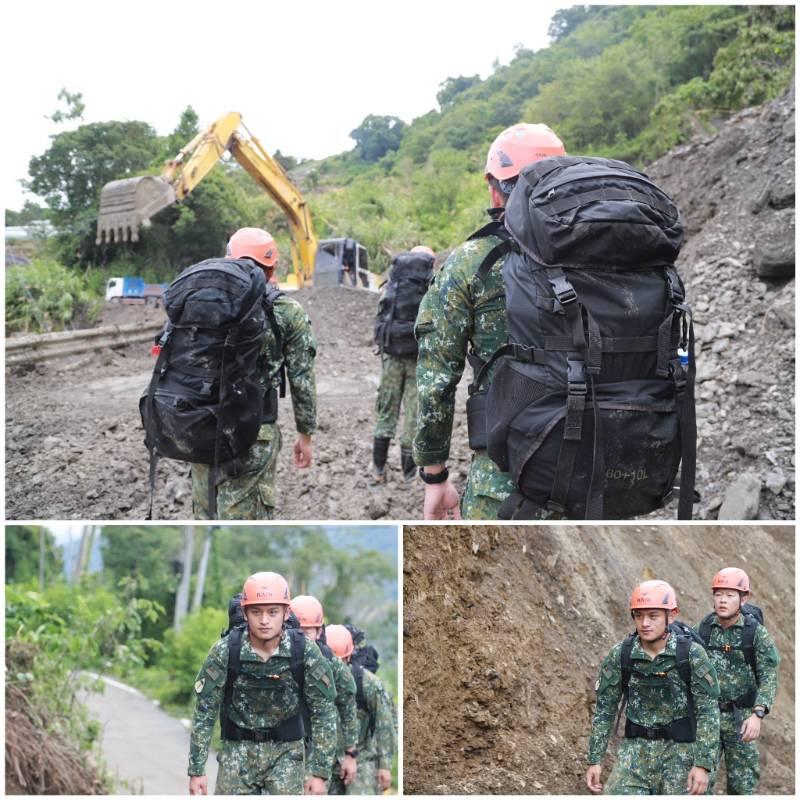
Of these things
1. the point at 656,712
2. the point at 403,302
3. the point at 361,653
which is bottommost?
the point at 361,653

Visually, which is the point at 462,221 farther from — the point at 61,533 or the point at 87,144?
the point at 61,533

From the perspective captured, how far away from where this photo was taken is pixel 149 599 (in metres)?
14.7

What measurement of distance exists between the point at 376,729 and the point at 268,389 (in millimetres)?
2856

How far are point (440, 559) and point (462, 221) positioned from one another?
24024 mm

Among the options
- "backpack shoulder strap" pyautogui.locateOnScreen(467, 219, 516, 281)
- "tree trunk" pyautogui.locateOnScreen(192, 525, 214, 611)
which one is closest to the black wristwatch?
"backpack shoulder strap" pyautogui.locateOnScreen(467, 219, 516, 281)

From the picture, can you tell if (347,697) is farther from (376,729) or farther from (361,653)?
(361,653)

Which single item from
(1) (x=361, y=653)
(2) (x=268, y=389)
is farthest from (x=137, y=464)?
(2) (x=268, y=389)

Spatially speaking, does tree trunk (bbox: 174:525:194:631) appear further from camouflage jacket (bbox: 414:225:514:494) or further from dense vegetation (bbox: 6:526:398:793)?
camouflage jacket (bbox: 414:225:514:494)

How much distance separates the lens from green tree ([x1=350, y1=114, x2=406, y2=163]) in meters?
36.6

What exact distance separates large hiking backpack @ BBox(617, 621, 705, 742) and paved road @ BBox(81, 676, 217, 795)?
4530mm

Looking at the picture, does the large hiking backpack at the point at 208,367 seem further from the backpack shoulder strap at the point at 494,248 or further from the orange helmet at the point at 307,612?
the orange helmet at the point at 307,612

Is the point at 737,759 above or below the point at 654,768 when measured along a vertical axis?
below

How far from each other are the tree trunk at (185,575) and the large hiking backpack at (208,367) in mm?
10877

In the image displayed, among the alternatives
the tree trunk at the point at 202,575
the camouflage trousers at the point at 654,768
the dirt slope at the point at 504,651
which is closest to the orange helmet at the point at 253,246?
the dirt slope at the point at 504,651
